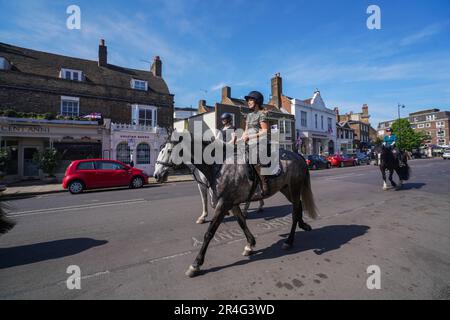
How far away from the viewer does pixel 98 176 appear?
10.9 meters

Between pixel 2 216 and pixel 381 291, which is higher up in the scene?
pixel 2 216

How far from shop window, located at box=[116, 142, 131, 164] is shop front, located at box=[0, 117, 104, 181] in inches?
55.1

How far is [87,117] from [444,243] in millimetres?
20069

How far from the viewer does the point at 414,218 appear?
533cm

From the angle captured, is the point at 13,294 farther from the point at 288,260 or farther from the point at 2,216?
the point at 288,260

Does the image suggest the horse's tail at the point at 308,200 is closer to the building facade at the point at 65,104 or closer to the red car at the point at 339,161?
the building facade at the point at 65,104

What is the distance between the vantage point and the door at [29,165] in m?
15.5

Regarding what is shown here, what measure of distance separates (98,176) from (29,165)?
9.37 metres

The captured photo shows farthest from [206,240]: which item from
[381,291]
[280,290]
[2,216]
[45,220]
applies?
[45,220]

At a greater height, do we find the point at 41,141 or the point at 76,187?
the point at 41,141

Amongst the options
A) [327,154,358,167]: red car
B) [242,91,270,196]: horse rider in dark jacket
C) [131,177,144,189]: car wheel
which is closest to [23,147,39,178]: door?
[131,177,144,189]: car wheel

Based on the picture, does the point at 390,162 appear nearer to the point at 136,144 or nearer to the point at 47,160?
the point at 136,144

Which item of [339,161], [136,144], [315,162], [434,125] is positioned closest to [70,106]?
[136,144]

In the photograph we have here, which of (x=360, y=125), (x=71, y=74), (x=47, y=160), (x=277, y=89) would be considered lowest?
(x=47, y=160)
